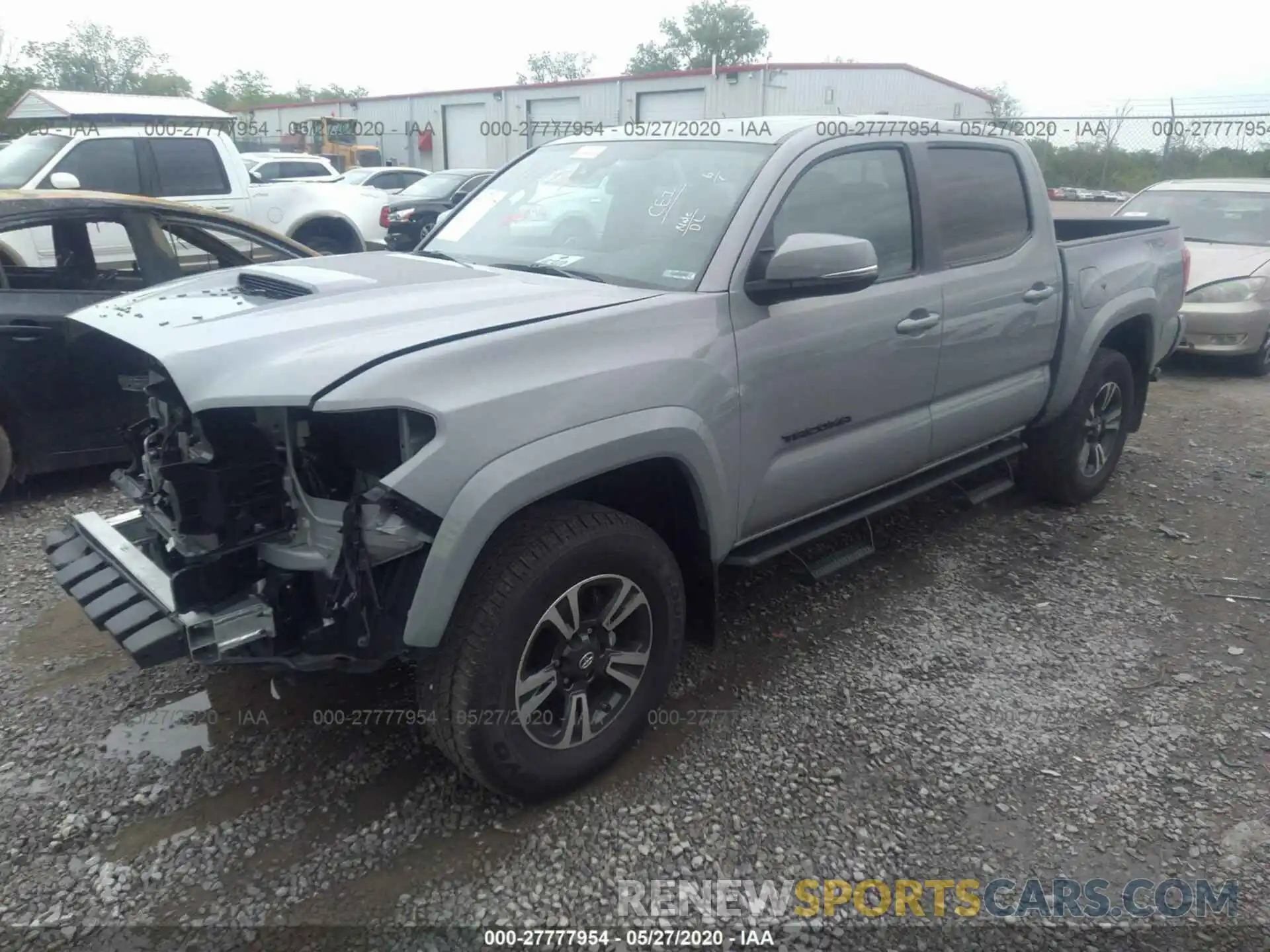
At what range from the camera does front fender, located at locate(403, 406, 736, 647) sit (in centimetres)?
228

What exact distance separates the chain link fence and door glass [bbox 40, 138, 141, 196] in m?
12.5

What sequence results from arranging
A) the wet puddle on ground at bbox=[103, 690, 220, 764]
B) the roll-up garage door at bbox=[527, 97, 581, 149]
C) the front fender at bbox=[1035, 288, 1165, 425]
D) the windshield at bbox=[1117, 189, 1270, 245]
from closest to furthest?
the wet puddle on ground at bbox=[103, 690, 220, 764] → the front fender at bbox=[1035, 288, 1165, 425] → the windshield at bbox=[1117, 189, 1270, 245] → the roll-up garage door at bbox=[527, 97, 581, 149]

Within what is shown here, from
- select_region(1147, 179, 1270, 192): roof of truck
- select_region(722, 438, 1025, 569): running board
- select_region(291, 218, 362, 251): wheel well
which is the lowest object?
select_region(722, 438, 1025, 569): running board

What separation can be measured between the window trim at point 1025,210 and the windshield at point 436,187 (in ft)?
35.3

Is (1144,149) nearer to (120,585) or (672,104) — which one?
(672,104)

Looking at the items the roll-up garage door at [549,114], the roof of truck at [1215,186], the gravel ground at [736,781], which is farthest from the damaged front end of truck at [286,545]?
the roll-up garage door at [549,114]

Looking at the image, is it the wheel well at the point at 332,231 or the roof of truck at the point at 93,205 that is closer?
the roof of truck at the point at 93,205

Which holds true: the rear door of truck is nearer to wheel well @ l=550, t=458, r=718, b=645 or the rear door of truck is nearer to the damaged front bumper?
wheel well @ l=550, t=458, r=718, b=645

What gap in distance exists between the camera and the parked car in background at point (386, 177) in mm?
17250

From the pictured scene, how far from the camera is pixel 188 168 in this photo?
8773 millimetres

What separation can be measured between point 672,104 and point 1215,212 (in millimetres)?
19299

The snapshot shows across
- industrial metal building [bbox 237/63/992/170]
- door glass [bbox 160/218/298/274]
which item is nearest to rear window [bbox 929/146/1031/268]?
door glass [bbox 160/218/298/274]

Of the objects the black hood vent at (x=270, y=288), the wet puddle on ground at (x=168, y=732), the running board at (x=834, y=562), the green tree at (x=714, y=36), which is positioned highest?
the green tree at (x=714, y=36)

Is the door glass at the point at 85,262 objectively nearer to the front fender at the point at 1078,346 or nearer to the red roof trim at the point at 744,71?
the front fender at the point at 1078,346
